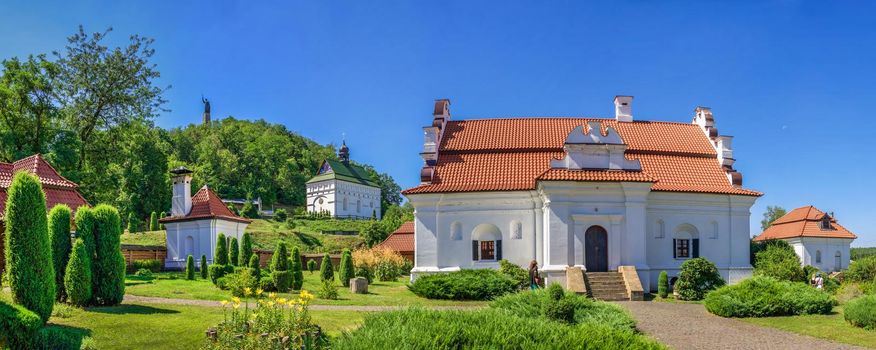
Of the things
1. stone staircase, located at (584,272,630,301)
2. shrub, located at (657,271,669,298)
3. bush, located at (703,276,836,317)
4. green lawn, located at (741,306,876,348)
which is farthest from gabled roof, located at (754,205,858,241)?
green lawn, located at (741,306,876,348)

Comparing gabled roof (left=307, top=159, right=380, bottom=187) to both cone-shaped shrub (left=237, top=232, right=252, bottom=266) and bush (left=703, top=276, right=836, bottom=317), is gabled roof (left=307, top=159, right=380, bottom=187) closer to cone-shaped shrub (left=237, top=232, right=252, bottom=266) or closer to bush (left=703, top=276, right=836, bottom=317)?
cone-shaped shrub (left=237, top=232, right=252, bottom=266)

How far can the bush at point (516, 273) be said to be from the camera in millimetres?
24422

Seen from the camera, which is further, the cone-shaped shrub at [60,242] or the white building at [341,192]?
the white building at [341,192]

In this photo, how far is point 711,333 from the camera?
15.2 m

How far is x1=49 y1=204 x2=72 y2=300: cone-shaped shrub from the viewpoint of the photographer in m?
16.5

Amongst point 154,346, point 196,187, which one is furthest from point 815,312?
point 196,187

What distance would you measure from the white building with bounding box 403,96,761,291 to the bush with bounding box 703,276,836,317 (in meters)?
6.32

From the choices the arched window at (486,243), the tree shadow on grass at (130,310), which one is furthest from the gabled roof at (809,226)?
the tree shadow on grass at (130,310)

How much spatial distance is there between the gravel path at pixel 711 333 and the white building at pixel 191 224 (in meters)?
25.7

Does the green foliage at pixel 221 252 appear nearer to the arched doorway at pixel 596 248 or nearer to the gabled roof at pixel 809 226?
the arched doorway at pixel 596 248

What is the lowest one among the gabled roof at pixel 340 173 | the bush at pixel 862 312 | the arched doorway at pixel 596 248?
the bush at pixel 862 312

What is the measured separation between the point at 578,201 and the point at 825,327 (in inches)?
419

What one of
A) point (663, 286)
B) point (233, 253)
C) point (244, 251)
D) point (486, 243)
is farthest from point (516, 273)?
point (233, 253)

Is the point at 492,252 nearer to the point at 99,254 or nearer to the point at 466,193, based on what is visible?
the point at 466,193
